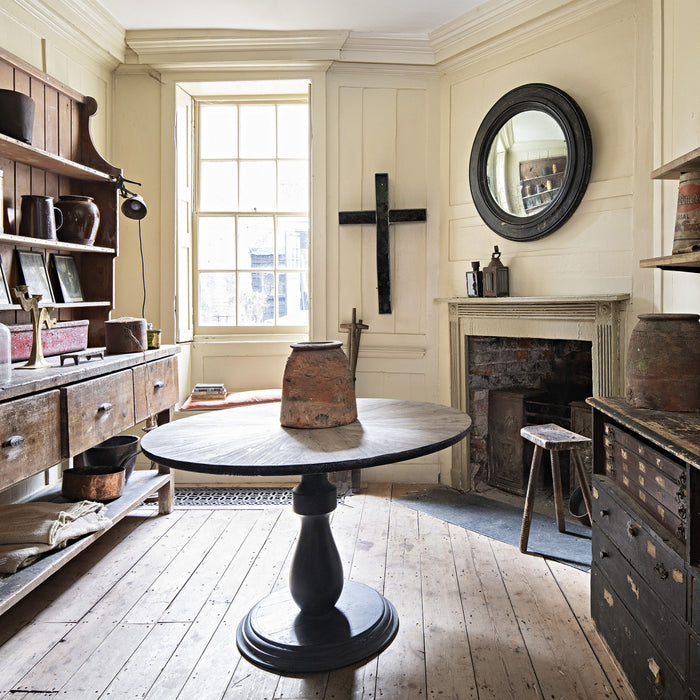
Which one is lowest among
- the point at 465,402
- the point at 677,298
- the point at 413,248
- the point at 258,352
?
the point at 465,402

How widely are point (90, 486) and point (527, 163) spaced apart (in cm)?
299

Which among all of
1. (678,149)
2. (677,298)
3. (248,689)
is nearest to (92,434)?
(248,689)

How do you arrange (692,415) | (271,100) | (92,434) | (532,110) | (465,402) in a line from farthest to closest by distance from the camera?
1. (271,100)
2. (465,402)
3. (532,110)
4. (92,434)
5. (692,415)

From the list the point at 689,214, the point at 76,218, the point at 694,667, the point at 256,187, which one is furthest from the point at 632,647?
the point at 256,187

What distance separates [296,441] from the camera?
1.92m

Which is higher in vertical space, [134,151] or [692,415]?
[134,151]

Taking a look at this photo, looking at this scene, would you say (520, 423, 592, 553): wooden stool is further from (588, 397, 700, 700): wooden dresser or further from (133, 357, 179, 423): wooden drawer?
(133, 357, 179, 423): wooden drawer

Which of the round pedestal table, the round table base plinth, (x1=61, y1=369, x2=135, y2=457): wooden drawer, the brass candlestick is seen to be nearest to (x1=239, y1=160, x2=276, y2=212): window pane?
(x1=61, y1=369, x2=135, y2=457): wooden drawer

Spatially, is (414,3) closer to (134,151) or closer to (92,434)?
(134,151)

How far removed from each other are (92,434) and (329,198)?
235 cm

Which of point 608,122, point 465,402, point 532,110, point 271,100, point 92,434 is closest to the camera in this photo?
point 92,434

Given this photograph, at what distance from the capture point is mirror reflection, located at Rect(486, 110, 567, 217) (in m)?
3.46

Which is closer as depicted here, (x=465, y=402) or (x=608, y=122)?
(x=608, y=122)

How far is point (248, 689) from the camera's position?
195 centimetres
